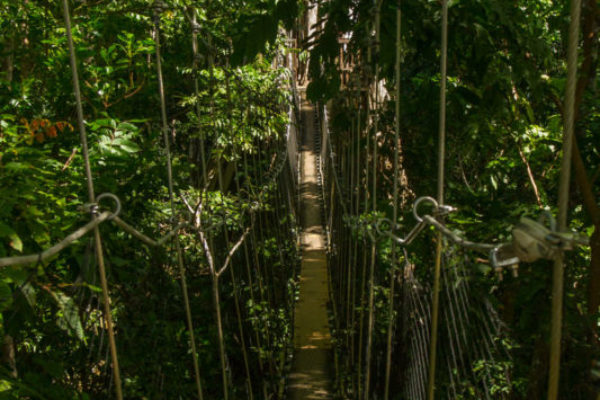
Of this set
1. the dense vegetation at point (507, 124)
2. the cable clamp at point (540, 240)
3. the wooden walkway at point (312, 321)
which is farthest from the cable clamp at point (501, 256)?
the wooden walkway at point (312, 321)

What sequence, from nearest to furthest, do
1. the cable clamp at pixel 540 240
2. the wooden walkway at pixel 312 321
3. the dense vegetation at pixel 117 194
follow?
the cable clamp at pixel 540 240 < the dense vegetation at pixel 117 194 < the wooden walkway at pixel 312 321

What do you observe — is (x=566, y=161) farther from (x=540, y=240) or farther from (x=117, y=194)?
(x=117, y=194)

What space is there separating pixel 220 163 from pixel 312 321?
4.84ft

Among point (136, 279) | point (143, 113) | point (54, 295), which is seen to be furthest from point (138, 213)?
point (54, 295)

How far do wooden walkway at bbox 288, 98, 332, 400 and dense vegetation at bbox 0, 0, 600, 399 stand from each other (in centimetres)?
11

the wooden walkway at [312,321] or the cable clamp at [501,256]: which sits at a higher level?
the cable clamp at [501,256]

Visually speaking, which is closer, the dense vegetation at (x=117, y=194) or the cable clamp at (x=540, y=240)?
the cable clamp at (x=540, y=240)

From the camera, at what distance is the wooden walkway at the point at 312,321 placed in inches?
98.5

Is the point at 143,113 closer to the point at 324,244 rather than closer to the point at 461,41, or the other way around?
the point at 461,41

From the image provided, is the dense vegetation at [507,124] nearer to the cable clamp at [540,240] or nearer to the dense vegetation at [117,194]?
the dense vegetation at [117,194]

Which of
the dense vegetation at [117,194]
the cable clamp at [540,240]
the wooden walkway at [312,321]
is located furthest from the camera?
the wooden walkway at [312,321]

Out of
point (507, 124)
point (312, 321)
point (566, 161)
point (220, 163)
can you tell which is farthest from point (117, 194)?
point (312, 321)

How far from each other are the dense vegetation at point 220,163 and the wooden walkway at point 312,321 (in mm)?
107

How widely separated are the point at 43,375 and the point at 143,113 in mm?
1281
